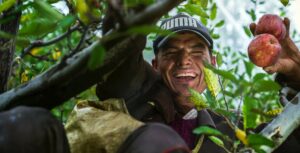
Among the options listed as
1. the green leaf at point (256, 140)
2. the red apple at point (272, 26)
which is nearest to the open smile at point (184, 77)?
the red apple at point (272, 26)

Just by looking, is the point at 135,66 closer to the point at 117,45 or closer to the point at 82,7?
the point at 117,45

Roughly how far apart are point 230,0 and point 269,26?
Answer: 29.1 m

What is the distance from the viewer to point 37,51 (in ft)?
9.04

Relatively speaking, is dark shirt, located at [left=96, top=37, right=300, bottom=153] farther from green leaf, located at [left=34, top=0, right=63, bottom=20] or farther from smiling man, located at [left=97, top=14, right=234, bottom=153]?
green leaf, located at [left=34, top=0, right=63, bottom=20]

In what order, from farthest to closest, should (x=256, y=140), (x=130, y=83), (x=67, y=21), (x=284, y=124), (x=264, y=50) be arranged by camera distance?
(x=130, y=83) → (x=264, y=50) → (x=284, y=124) → (x=256, y=140) → (x=67, y=21)

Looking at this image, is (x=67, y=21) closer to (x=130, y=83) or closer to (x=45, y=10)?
(x=45, y=10)

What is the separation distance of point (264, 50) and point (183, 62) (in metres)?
0.60

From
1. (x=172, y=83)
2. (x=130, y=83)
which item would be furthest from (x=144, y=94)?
(x=172, y=83)

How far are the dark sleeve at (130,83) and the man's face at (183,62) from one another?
23 centimetres

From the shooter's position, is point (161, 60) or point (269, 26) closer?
point (269, 26)

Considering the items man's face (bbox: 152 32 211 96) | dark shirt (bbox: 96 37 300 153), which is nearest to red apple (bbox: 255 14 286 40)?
dark shirt (bbox: 96 37 300 153)

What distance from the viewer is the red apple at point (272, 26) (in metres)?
1.58

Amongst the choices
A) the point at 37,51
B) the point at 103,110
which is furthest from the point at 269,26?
the point at 37,51

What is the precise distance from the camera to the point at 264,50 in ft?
4.98
